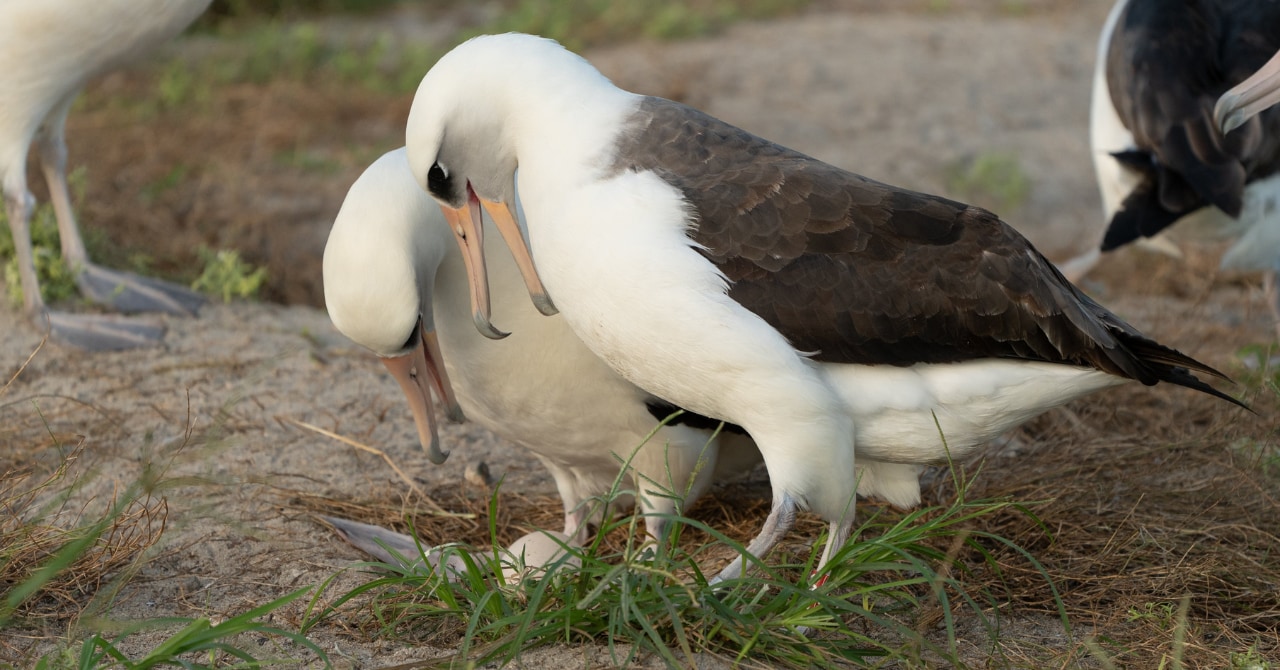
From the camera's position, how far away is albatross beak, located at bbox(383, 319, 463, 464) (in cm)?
384

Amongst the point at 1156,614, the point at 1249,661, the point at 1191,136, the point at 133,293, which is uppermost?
the point at 1191,136

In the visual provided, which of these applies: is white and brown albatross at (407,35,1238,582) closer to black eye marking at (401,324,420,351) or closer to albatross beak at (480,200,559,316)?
albatross beak at (480,200,559,316)

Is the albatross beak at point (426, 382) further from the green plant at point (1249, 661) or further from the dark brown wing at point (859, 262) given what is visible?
the green plant at point (1249, 661)

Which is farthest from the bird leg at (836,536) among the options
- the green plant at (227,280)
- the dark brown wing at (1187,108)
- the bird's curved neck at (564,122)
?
the green plant at (227,280)

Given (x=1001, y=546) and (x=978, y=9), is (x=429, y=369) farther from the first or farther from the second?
(x=978, y=9)

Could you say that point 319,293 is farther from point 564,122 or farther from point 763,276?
point 763,276

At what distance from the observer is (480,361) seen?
3.92 meters

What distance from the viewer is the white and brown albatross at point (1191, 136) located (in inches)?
228

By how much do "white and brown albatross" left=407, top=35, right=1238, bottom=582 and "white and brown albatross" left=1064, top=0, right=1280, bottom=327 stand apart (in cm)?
241

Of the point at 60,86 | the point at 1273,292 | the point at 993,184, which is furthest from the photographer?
the point at 993,184

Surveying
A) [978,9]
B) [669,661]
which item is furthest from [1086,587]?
[978,9]

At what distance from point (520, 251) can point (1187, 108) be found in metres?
3.58

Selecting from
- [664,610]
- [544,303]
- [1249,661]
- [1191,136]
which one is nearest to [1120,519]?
[1249,661]

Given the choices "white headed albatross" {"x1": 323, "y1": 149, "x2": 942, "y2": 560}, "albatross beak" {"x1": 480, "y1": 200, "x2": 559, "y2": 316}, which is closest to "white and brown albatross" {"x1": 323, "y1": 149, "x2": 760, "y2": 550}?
"white headed albatross" {"x1": 323, "y1": 149, "x2": 942, "y2": 560}
